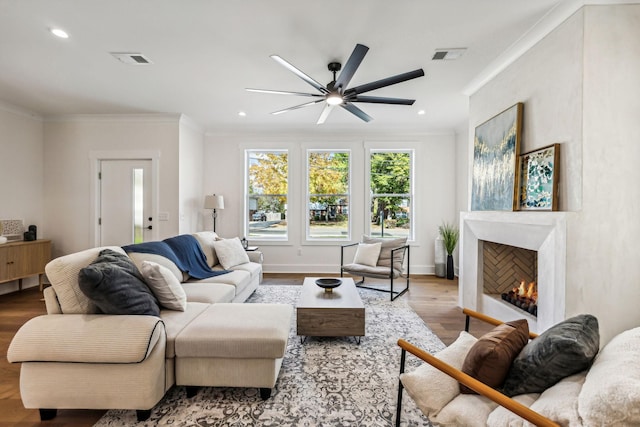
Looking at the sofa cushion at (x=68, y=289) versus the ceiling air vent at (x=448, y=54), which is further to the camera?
the ceiling air vent at (x=448, y=54)

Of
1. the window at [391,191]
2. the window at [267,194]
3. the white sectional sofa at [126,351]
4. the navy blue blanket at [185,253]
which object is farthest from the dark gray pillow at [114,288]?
the window at [391,191]

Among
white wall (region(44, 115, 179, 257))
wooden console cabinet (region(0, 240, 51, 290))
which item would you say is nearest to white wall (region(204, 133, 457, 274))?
white wall (region(44, 115, 179, 257))

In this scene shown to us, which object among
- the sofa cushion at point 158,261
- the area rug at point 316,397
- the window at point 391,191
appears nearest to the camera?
the area rug at point 316,397

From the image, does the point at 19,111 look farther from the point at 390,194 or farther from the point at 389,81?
the point at 390,194

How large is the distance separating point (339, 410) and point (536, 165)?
2.45m

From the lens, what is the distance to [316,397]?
1966mm

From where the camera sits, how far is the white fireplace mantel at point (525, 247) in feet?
7.36

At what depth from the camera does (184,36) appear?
8.48 feet

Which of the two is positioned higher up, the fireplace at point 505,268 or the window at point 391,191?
the window at point 391,191

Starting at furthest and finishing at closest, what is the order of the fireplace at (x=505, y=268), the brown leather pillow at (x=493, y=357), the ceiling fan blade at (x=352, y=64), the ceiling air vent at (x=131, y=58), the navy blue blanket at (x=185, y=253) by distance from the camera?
the fireplace at (x=505, y=268) → the navy blue blanket at (x=185, y=253) → the ceiling air vent at (x=131, y=58) → the ceiling fan blade at (x=352, y=64) → the brown leather pillow at (x=493, y=357)

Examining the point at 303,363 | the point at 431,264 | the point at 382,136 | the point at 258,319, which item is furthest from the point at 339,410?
the point at 382,136

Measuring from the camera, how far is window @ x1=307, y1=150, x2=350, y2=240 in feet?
18.6

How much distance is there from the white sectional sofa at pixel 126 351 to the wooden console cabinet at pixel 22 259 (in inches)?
119

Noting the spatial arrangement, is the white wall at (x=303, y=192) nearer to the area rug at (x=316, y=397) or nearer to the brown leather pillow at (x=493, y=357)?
the area rug at (x=316, y=397)
